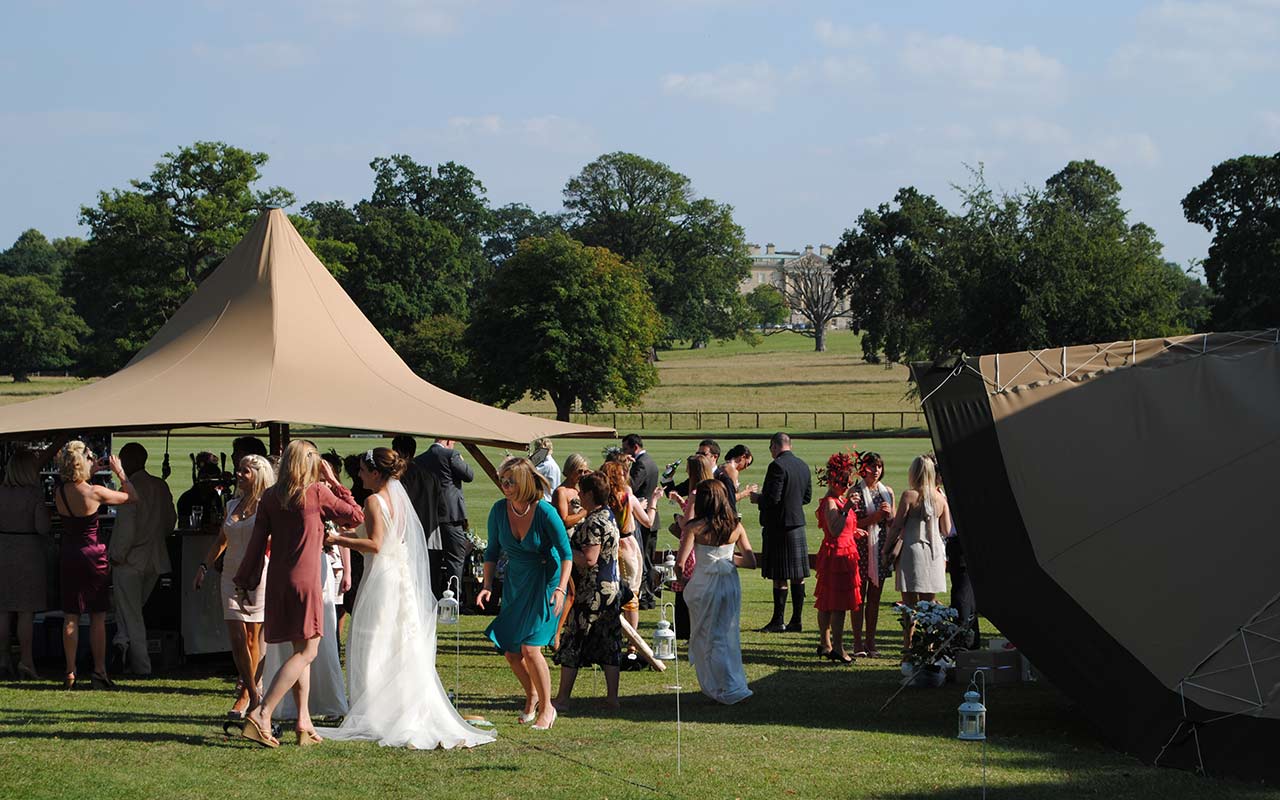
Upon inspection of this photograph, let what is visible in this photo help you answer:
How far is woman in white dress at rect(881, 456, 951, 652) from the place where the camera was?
11383 millimetres

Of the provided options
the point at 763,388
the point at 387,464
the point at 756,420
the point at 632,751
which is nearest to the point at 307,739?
the point at 387,464

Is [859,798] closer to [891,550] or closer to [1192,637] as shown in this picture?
[1192,637]

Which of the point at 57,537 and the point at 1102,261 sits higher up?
the point at 1102,261

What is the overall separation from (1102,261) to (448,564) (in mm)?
42777

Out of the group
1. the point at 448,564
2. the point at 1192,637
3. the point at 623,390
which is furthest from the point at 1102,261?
the point at 1192,637

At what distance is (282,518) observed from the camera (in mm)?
8258

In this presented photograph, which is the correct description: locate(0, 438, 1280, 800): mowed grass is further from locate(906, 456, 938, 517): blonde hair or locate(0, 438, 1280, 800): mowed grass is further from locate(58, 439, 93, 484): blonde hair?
locate(58, 439, 93, 484): blonde hair

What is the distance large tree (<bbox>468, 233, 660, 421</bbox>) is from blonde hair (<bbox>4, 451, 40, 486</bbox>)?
177 ft

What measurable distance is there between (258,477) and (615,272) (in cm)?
6147

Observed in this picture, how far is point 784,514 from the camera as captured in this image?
13094 millimetres

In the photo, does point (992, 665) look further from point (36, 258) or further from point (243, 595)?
point (36, 258)

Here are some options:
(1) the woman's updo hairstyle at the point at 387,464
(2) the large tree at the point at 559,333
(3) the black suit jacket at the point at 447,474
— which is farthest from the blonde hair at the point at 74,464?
(2) the large tree at the point at 559,333

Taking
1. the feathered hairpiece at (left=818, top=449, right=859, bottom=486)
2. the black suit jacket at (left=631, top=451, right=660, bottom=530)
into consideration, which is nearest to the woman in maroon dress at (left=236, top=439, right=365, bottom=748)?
the feathered hairpiece at (left=818, top=449, right=859, bottom=486)

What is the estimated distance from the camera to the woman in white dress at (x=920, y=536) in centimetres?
1138
